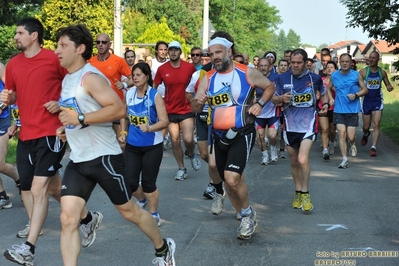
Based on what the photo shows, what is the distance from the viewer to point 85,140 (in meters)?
5.34

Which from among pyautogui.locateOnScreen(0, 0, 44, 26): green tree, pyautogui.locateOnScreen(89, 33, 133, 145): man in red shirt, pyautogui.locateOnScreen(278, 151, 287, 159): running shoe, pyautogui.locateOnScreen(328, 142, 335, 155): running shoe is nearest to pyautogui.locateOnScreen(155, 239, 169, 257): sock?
pyautogui.locateOnScreen(89, 33, 133, 145): man in red shirt

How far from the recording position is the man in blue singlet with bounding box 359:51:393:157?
14180mm

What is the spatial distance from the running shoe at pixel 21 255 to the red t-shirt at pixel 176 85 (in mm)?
5321

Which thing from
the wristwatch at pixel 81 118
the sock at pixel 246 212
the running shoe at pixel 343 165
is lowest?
the running shoe at pixel 343 165

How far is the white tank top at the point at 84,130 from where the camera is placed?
5.25 meters

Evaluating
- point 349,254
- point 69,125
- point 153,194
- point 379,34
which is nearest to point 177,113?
point 153,194

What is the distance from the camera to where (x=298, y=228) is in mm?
7484

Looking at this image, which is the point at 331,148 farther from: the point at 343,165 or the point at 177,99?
the point at 177,99

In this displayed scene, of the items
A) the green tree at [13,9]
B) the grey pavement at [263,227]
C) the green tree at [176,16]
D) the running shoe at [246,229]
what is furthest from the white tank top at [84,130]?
the green tree at [176,16]

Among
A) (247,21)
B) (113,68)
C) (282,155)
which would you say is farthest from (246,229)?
(247,21)

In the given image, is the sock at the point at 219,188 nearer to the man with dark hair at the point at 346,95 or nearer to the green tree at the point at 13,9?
the man with dark hair at the point at 346,95

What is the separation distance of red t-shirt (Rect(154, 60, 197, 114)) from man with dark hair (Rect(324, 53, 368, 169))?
3.23m

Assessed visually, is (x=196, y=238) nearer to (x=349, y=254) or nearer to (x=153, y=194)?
(x=153, y=194)

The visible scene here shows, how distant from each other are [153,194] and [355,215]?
95.7 inches
